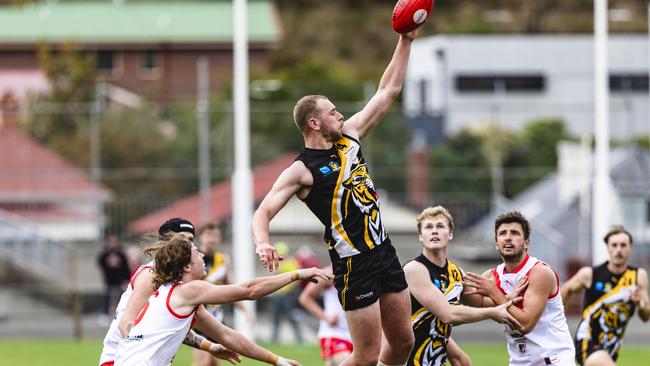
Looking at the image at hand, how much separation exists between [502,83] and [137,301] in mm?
36548

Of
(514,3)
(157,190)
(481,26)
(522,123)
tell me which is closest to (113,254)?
(157,190)

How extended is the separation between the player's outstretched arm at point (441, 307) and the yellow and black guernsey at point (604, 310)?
11.3ft

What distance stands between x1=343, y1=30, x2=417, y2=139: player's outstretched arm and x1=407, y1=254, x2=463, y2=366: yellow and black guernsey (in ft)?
3.39

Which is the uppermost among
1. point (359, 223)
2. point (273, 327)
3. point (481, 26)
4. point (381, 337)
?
point (481, 26)

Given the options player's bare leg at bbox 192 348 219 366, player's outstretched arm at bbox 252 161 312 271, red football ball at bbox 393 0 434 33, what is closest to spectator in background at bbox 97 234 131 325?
player's bare leg at bbox 192 348 219 366

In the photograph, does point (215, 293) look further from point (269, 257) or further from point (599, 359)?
point (599, 359)

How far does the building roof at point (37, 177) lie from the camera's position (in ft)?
95.3

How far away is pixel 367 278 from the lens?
8289 mm

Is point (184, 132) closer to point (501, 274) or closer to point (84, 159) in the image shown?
point (84, 159)

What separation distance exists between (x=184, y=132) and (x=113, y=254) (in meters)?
8.89

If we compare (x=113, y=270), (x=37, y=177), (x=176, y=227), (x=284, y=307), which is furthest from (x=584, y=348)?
(x=37, y=177)

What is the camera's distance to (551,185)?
33.2 meters

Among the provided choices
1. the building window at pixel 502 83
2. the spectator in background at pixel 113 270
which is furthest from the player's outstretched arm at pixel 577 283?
the building window at pixel 502 83

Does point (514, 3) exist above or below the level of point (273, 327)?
above
